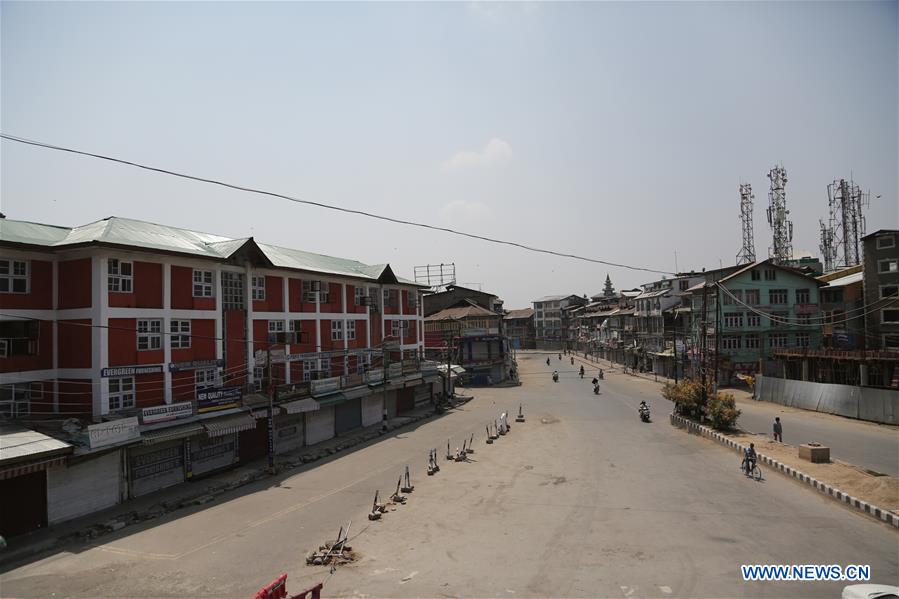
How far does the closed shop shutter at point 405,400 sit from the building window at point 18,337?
28139 millimetres

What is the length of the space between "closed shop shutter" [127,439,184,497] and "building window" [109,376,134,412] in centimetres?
202

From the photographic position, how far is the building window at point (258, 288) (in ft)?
101

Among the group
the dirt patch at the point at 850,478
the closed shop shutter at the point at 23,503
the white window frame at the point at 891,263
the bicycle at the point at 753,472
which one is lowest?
the bicycle at the point at 753,472

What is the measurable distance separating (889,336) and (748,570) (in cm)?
4629

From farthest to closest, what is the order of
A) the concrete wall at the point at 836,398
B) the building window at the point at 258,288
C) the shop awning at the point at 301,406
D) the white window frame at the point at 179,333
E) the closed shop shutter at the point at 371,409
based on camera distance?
the closed shop shutter at the point at 371,409, the concrete wall at the point at 836,398, the building window at the point at 258,288, the shop awning at the point at 301,406, the white window frame at the point at 179,333

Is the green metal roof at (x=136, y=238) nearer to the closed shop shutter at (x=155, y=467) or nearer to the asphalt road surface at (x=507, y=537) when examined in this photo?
the closed shop shutter at (x=155, y=467)

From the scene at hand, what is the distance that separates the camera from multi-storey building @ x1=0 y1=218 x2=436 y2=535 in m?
20.5

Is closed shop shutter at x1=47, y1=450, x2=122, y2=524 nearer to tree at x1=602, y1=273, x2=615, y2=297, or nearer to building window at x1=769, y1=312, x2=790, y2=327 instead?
building window at x1=769, y1=312, x2=790, y2=327

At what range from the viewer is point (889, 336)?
46500 mm

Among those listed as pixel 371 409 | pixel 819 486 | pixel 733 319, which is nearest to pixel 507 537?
pixel 819 486

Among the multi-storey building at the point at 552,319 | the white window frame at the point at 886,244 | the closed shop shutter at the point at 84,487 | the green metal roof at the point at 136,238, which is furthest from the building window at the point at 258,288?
the multi-storey building at the point at 552,319

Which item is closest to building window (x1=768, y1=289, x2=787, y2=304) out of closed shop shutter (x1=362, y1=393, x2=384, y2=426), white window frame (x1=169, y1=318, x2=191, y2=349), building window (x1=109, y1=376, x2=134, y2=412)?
closed shop shutter (x1=362, y1=393, x2=384, y2=426)

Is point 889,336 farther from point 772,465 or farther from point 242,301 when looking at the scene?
point 242,301

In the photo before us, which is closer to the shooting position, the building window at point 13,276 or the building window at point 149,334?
the building window at point 13,276
